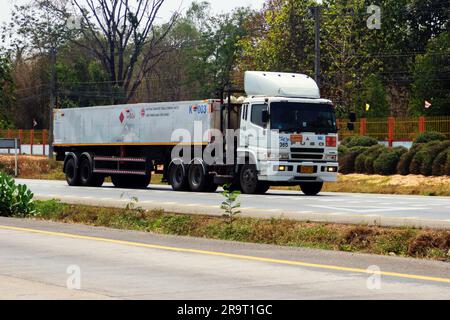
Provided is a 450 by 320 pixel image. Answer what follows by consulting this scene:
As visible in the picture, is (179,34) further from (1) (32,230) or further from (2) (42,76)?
(1) (32,230)

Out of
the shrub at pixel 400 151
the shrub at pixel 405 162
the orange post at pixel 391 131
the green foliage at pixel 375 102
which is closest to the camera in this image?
the shrub at pixel 405 162

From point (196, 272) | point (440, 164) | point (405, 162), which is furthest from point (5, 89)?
point (196, 272)

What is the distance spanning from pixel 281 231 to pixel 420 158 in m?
25.6

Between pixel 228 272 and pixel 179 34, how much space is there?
119435mm

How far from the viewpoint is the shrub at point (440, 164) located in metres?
42.3

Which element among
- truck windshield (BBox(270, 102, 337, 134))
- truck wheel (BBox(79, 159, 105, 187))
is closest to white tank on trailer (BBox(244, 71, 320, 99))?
truck windshield (BBox(270, 102, 337, 134))

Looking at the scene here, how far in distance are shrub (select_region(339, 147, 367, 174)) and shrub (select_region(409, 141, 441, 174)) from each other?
414 centimetres

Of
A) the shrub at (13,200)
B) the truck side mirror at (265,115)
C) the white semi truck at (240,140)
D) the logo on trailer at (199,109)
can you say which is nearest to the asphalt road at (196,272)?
the shrub at (13,200)

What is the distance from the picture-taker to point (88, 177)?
138 ft

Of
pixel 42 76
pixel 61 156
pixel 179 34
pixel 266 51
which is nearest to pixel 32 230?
pixel 61 156

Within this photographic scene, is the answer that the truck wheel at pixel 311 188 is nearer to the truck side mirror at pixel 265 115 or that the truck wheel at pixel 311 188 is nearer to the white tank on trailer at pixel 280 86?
the white tank on trailer at pixel 280 86

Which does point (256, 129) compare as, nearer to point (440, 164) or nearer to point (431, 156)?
point (440, 164)

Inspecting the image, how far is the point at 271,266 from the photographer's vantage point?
13.0m

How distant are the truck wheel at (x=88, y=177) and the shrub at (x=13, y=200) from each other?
57.1 feet
